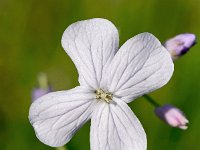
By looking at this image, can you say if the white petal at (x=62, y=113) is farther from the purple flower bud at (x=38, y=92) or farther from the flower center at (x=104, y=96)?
the purple flower bud at (x=38, y=92)

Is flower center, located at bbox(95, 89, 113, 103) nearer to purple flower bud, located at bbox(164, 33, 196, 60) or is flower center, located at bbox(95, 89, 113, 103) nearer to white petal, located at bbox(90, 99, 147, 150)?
white petal, located at bbox(90, 99, 147, 150)

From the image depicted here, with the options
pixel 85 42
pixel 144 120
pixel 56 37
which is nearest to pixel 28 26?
pixel 56 37

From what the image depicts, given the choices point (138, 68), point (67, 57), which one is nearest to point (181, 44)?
point (138, 68)

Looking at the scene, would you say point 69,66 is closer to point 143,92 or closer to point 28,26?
point 28,26

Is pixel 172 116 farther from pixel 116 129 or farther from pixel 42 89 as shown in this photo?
pixel 42 89

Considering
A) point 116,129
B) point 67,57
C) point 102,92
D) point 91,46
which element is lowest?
point 67,57

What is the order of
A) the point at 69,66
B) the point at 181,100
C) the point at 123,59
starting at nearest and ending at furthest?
the point at 123,59
the point at 181,100
the point at 69,66
